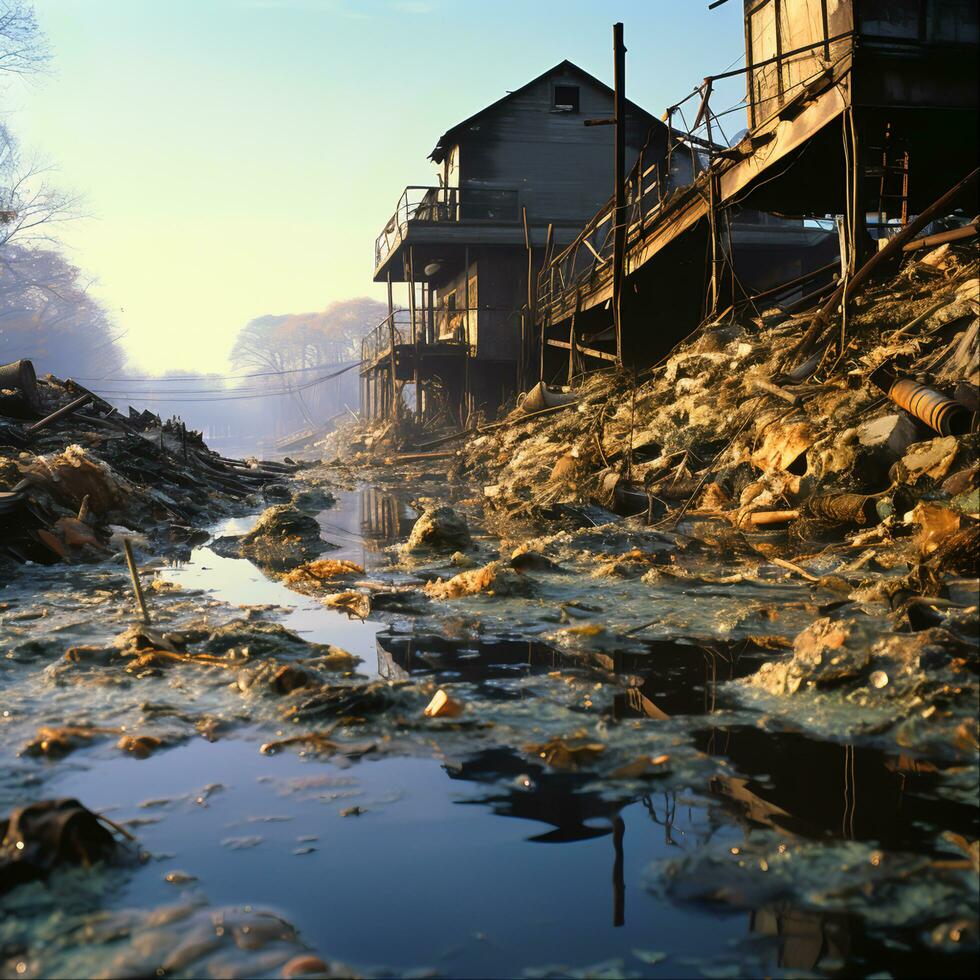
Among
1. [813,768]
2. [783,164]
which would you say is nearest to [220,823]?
[813,768]

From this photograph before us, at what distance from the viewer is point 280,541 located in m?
8.58

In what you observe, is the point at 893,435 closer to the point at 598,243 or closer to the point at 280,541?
the point at 280,541

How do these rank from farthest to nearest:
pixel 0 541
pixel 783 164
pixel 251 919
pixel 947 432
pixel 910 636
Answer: pixel 783 164 < pixel 0 541 < pixel 947 432 < pixel 910 636 < pixel 251 919

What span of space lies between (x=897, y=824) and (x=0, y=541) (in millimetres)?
6666

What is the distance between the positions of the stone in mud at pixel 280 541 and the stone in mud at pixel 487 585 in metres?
2.41

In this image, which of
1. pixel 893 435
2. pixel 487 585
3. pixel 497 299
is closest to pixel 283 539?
pixel 487 585

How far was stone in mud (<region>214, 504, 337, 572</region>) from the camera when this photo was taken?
26.1 feet

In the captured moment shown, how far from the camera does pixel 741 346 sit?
35.4 ft

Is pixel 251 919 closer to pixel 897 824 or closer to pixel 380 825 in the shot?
pixel 380 825

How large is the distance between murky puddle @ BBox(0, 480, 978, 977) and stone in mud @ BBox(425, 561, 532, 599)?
209 centimetres

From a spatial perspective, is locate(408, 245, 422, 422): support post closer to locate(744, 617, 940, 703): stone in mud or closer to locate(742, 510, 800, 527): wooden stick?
locate(742, 510, 800, 527): wooden stick

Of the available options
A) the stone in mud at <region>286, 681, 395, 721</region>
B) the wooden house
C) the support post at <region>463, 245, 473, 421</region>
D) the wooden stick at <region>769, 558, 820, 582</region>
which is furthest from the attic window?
the stone in mud at <region>286, 681, 395, 721</region>

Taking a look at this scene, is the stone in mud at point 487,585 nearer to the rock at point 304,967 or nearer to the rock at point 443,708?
the rock at point 443,708

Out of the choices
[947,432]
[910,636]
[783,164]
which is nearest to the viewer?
[910,636]
